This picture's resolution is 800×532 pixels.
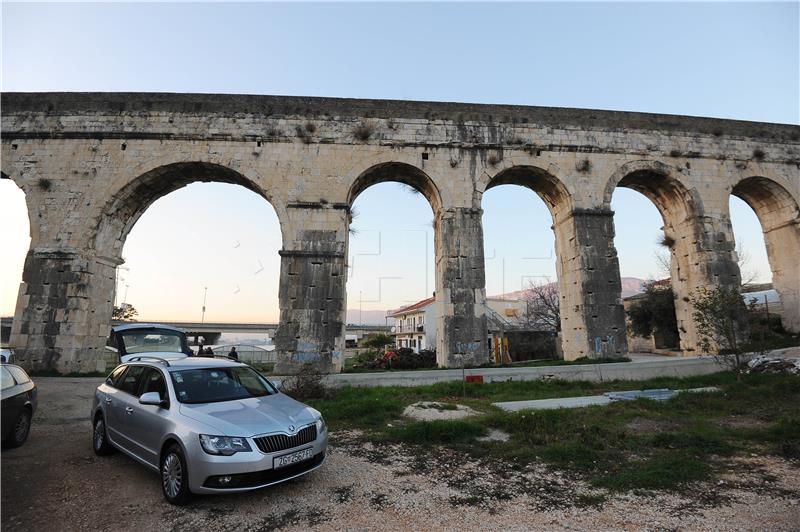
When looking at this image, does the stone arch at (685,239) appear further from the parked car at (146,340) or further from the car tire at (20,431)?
the car tire at (20,431)

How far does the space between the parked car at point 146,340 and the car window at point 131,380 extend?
14.6 ft

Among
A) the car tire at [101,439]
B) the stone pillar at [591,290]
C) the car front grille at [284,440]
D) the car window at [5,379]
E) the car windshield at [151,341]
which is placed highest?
the stone pillar at [591,290]

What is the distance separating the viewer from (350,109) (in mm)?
13430

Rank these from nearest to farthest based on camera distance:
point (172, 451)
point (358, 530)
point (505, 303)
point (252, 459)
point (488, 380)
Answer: point (358, 530) < point (252, 459) < point (172, 451) < point (488, 380) < point (505, 303)

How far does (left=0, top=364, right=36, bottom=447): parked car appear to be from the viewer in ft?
15.6

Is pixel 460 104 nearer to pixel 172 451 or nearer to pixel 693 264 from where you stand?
pixel 693 264

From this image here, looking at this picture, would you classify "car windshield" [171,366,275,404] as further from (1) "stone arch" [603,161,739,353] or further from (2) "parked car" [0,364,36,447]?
(1) "stone arch" [603,161,739,353]

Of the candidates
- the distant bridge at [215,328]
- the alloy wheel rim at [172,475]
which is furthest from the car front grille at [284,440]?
the distant bridge at [215,328]

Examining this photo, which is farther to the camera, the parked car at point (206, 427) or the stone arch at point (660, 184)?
the stone arch at point (660, 184)

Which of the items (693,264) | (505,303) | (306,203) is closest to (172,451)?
(306,203)

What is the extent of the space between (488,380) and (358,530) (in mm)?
7827

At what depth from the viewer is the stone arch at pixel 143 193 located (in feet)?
41.4

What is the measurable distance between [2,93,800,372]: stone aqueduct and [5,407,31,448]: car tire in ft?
20.7

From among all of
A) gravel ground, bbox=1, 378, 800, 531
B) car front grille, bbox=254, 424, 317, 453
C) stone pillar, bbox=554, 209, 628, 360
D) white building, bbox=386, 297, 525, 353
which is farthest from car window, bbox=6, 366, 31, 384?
white building, bbox=386, 297, 525, 353
